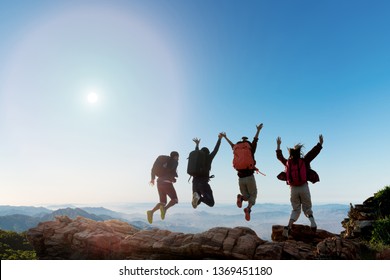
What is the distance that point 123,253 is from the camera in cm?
1575

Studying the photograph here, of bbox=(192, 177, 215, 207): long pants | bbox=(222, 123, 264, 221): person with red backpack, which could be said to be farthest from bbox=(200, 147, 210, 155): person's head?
bbox=(222, 123, 264, 221): person with red backpack

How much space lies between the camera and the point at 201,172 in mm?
15992

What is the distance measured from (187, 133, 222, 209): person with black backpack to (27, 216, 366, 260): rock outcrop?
1.91 meters

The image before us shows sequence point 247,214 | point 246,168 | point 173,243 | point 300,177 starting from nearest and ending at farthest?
point 300,177 → point 247,214 → point 173,243 → point 246,168

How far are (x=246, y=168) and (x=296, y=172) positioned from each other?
2.47 metres

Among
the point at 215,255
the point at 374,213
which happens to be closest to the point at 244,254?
the point at 215,255

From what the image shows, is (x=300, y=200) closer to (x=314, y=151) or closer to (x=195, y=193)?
(x=314, y=151)

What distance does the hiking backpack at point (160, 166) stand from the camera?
663 inches

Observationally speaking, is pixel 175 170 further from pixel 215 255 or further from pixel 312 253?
pixel 312 253

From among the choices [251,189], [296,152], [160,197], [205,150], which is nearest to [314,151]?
[296,152]

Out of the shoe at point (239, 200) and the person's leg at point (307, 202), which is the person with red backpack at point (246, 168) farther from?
the person's leg at point (307, 202)

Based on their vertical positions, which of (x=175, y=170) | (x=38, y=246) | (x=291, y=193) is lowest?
(x=38, y=246)
